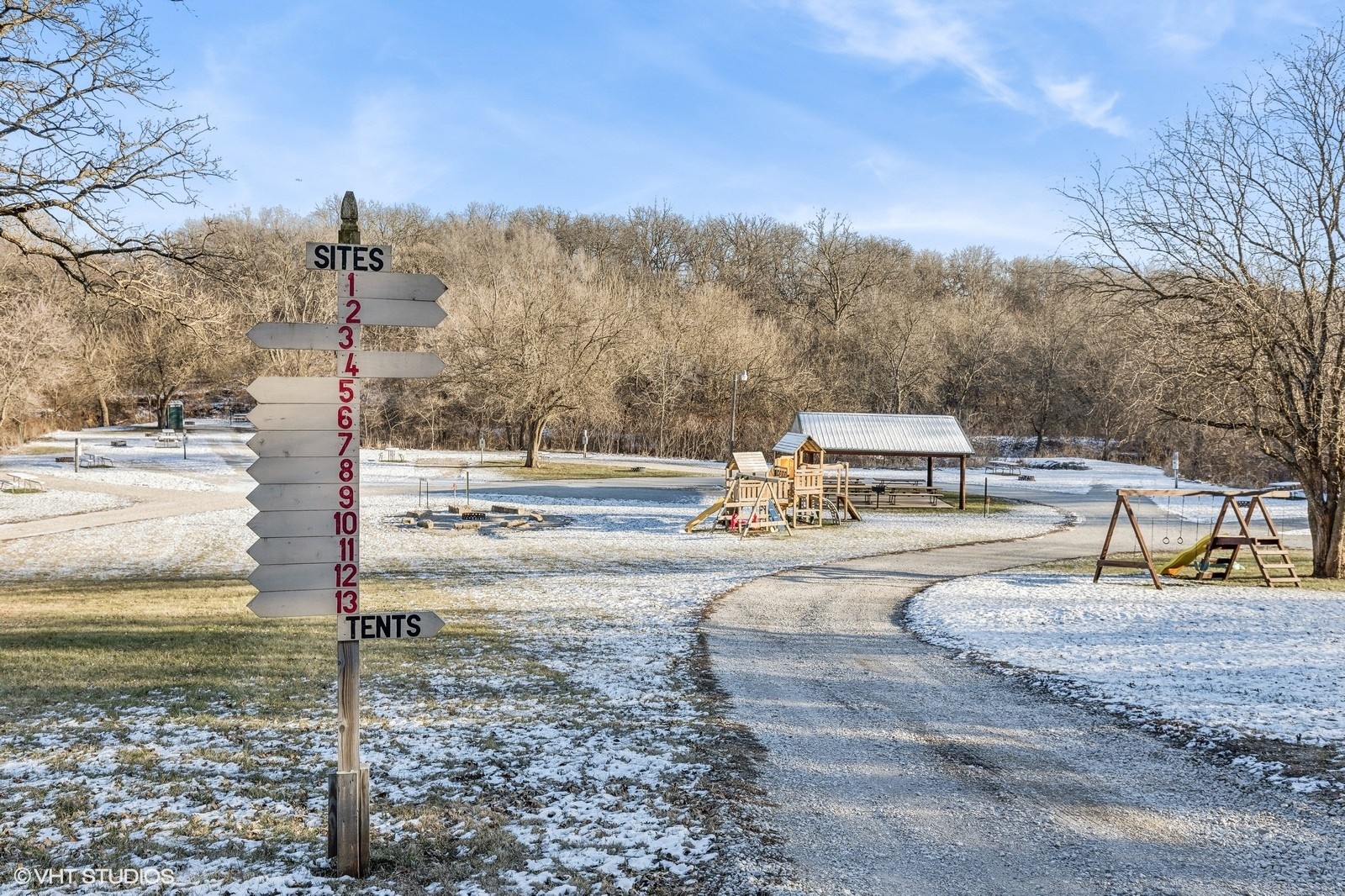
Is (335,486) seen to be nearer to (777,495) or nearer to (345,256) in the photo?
(345,256)

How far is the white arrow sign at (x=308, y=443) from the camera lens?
4531mm

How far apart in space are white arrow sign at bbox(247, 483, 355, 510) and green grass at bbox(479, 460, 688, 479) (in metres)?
35.1

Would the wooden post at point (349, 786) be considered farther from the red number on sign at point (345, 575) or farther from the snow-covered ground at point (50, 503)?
the snow-covered ground at point (50, 503)

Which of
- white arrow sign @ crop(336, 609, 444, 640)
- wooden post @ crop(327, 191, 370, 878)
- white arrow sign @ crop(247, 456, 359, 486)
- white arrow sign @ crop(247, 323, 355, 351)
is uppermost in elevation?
white arrow sign @ crop(247, 323, 355, 351)

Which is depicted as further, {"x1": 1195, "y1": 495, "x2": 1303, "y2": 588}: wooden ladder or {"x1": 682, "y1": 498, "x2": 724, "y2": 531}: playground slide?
{"x1": 682, "y1": 498, "x2": 724, "y2": 531}: playground slide

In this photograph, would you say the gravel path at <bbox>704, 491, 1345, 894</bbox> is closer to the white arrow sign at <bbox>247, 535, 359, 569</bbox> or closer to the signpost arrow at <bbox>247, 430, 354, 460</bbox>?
the white arrow sign at <bbox>247, 535, 359, 569</bbox>

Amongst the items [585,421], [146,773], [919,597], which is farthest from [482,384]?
[146,773]

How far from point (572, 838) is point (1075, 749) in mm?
4288

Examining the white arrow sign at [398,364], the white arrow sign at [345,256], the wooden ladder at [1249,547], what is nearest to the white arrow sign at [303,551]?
the white arrow sign at [398,364]

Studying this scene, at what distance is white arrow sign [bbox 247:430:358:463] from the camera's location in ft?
14.9

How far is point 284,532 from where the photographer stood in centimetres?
453

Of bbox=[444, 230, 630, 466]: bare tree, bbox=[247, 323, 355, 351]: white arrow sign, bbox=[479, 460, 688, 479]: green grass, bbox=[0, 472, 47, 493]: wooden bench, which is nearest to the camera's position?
bbox=[247, 323, 355, 351]: white arrow sign

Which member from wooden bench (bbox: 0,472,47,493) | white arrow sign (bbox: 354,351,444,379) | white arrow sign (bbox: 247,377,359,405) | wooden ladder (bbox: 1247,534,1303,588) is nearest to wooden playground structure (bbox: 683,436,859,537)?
wooden ladder (bbox: 1247,534,1303,588)

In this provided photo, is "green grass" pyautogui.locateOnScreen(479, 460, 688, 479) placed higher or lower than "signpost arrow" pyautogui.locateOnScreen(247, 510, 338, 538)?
lower
